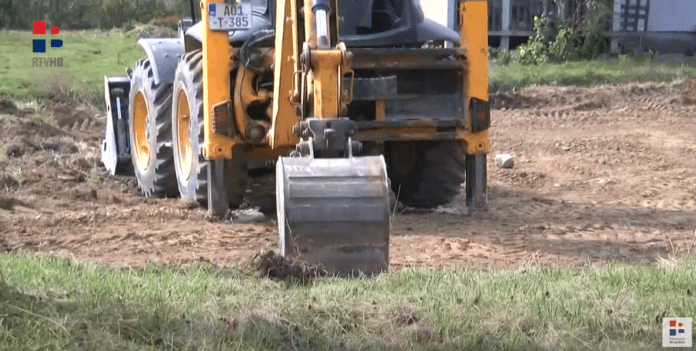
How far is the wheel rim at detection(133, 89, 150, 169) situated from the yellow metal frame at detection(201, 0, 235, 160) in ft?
8.29

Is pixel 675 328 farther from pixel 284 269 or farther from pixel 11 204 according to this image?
pixel 11 204

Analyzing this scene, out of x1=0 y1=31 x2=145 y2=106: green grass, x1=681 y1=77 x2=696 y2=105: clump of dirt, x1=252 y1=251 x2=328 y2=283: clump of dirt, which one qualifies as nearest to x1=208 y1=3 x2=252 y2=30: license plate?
x1=252 y1=251 x2=328 y2=283: clump of dirt

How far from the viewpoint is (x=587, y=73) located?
77.4ft

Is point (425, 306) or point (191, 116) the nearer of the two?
point (425, 306)

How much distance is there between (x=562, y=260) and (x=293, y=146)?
2466mm

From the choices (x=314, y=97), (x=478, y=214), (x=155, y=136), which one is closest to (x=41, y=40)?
(x=155, y=136)

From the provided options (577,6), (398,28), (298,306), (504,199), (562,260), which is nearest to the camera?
(298,306)

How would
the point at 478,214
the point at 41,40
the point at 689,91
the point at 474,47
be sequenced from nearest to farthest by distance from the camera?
1. the point at 474,47
2. the point at 478,214
3. the point at 41,40
4. the point at 689,91

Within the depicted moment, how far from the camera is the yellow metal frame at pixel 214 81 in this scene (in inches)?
368

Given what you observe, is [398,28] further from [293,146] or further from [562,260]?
[562,260]

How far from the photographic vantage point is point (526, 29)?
90.0 feet

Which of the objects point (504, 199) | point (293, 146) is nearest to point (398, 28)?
point (293, 146)

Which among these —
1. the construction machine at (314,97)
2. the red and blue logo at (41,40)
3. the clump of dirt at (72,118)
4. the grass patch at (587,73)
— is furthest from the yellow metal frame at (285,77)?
the grass patch at (587,73)

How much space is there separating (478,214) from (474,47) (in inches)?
59.0
